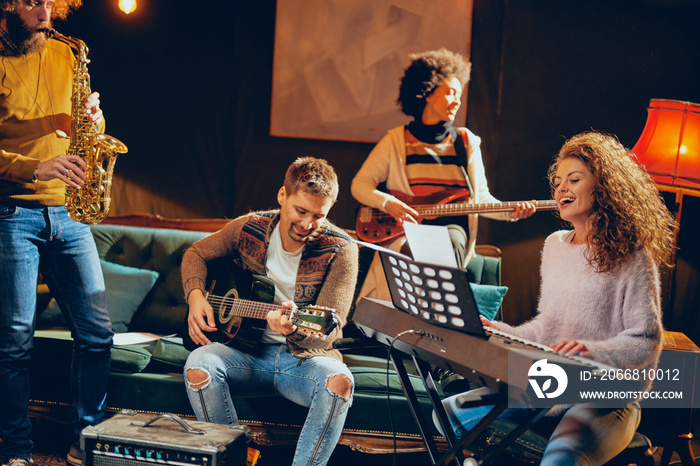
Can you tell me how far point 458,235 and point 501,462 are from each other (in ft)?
3.49

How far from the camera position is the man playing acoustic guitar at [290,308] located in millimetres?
2281

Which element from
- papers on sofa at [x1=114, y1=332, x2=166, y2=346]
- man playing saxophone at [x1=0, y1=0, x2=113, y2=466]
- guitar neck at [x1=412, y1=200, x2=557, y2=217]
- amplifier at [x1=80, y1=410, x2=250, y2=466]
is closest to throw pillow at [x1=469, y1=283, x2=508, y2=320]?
guitar neck at [x1=412, y1=200, x2=557, y2=217]

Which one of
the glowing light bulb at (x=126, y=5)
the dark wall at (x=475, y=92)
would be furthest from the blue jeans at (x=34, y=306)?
the glowing light bulb at (x=126, y=5)

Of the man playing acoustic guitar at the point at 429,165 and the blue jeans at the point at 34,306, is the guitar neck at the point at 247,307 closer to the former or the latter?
the blue jeans at the point at 34,306

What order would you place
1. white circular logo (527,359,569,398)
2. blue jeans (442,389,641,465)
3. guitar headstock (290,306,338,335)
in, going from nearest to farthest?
white circular logo (527,359,569,398) → blue jeans (442,389,641,465) → guitar headstock (290,306,338,335)

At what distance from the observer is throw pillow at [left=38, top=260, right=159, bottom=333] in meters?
3.21

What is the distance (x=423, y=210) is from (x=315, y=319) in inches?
46.4

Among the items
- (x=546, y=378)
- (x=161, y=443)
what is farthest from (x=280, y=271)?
(x=546, y=378)

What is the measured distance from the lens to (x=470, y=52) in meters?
4.10

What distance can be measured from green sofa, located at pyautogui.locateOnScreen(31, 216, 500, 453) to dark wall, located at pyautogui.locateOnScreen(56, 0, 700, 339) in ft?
3.72

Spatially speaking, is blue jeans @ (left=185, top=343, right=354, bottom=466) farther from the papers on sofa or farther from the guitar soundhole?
the papers on sofa

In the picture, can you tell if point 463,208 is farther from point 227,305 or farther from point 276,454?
point 276,454

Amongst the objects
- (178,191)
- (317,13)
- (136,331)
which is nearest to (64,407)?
(136,331)

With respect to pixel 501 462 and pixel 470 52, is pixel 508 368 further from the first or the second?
pixel 470 52
